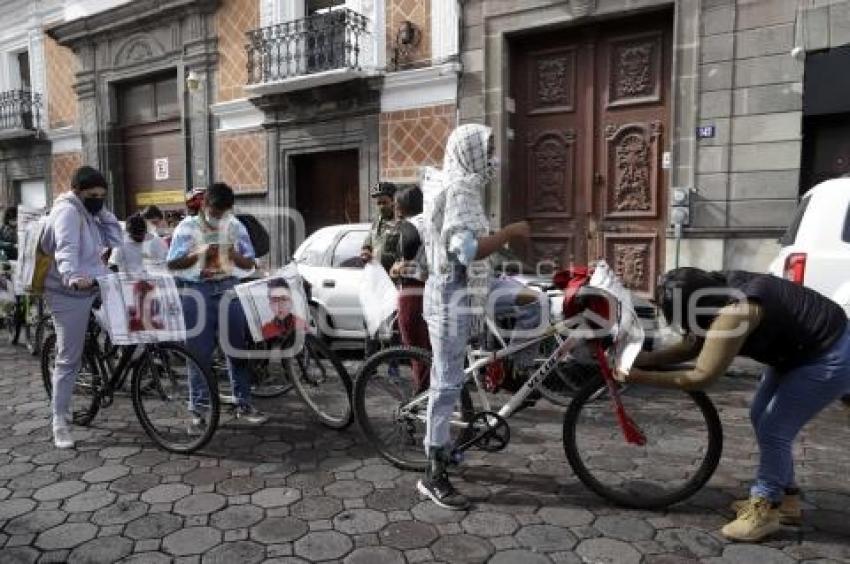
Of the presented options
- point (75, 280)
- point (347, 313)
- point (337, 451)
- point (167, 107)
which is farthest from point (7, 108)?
point (337, 451)

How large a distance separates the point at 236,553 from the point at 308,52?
10.1 metres

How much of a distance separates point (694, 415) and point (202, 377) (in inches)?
116

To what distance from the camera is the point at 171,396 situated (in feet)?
14.8

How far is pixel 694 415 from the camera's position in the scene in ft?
11.4

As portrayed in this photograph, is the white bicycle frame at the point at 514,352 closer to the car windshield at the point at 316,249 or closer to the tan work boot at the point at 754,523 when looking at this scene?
the tan work boot at the point at 754,523

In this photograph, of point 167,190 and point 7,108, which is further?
point 7,108

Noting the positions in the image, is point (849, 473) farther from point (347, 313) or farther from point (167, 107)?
Result: point (167, 107)

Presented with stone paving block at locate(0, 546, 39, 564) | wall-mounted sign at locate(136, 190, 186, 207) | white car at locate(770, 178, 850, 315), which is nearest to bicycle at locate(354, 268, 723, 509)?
stone paving block at locate(0, 546, 39, 564)

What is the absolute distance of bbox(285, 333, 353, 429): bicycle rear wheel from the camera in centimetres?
454

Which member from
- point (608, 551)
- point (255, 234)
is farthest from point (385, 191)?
point (608, 551)

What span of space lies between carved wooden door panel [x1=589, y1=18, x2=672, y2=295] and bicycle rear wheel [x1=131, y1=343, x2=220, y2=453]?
21.7ft

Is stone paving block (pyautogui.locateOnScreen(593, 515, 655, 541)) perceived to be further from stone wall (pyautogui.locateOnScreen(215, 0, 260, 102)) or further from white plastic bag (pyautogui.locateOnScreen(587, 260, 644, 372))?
stone wall (pyautogui.locateOnScreen(215, 0, 260, 102))

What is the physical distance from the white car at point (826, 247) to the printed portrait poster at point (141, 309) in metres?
4.41

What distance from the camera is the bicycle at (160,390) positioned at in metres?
4.32
